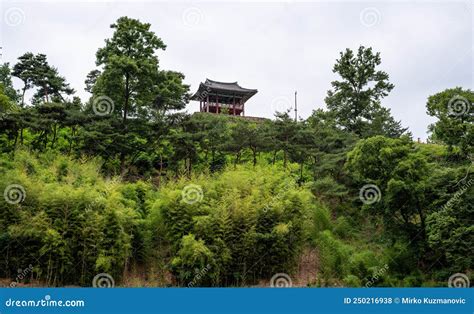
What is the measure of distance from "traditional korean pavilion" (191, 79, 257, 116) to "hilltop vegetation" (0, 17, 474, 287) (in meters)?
12.9

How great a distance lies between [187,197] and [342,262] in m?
4.08

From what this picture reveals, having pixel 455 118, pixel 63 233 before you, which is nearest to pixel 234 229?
pixel 63 233

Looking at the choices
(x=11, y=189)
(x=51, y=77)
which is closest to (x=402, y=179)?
(x=11, y=189)

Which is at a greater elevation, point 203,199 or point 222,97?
point 222,97

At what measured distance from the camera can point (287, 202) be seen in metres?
9.98

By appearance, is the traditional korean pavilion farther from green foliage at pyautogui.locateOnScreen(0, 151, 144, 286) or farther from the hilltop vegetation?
green foliage at pyautogui.locateOnScreen(0, 151, 144, 286)

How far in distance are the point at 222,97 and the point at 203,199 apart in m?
19.6

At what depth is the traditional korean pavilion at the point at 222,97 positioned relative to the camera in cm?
2798

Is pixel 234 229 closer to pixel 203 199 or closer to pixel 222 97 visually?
pixel 203 199

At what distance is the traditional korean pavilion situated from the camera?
91.8 feet

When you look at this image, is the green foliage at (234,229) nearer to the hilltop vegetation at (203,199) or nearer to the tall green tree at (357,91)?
the hilltop vegetation at (203,199)

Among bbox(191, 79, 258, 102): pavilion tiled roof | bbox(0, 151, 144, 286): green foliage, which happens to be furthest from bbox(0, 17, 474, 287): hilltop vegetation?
bbox(191, 79, 258, 102): pavilion tiled roof

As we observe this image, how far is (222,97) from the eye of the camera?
28938 millimetres

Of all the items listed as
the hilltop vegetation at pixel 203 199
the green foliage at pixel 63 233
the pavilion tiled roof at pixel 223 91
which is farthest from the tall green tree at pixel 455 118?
the pavilion tiled roof at pixel 223 91
